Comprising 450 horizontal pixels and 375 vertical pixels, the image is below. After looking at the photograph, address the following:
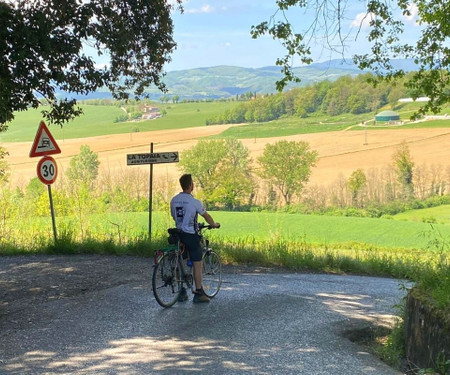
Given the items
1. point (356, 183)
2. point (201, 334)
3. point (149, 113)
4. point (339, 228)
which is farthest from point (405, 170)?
point (149, 113)

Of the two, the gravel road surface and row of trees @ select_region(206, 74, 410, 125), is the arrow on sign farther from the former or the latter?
row of trees @ select_region(206, 74, 410, 125)

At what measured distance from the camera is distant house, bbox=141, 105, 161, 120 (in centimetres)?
15743

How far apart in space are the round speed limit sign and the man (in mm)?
7275

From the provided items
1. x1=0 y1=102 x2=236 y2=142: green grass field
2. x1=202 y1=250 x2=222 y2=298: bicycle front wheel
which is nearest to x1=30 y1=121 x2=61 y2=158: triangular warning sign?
x1=202 y1=250 x2=222 y2=298: bicycle front wheel

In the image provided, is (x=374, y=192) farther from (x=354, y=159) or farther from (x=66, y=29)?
(x=66, y=29)

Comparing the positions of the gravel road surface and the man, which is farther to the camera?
the man

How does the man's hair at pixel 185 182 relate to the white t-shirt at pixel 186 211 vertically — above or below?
above

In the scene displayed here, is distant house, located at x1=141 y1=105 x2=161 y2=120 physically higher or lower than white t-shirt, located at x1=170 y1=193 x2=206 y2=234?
higher

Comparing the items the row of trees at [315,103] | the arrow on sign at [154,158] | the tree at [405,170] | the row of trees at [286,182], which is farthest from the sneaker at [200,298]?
the row of trees at [315,103]

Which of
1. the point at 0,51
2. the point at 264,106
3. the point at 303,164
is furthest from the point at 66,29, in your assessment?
the point at 264,106

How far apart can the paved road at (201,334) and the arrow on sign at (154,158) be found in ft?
16.8

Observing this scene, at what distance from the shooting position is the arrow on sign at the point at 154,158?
Answer: 48.8 ft

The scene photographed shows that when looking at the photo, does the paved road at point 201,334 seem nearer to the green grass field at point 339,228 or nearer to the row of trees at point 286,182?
the green grass field at point 339,228

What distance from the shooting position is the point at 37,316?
816 centimetres
